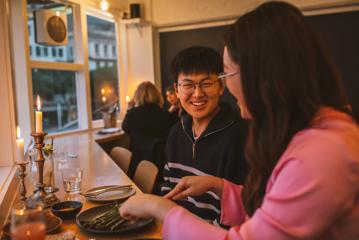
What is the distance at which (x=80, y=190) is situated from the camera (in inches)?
65.0

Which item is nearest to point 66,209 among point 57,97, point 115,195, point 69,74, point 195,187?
point 115,195

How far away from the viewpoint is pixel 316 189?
0.67 meters

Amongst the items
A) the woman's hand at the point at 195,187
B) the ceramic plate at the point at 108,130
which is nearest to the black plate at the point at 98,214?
the woman's hand at the point at 195,187

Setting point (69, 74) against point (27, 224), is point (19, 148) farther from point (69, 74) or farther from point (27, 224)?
point (69, 74)

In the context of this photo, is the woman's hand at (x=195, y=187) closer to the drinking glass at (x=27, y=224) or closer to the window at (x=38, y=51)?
the drinking glass at (x=27, y=224)

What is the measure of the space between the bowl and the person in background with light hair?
0.53m

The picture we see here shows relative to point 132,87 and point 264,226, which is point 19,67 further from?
point 264,226

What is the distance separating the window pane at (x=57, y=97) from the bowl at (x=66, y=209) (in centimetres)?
237

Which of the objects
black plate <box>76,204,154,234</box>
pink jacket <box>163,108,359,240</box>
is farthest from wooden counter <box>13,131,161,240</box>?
pink jacket <box>163,108,359,240</box>

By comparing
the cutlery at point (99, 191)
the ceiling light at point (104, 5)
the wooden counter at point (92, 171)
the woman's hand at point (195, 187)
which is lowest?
the wooden counter at point (92, 171)

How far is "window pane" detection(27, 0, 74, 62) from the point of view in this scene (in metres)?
3.51

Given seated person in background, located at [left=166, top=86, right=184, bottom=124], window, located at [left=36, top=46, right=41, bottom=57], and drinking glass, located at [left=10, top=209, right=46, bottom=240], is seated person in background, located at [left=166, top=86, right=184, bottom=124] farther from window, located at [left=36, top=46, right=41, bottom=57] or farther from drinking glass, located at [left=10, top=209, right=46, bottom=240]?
drinking glass, located at [left=10, top=209, right=46, bottom=240]

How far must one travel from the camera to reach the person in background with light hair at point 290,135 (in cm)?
68

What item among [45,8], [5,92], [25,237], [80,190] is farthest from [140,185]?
[45,8]
